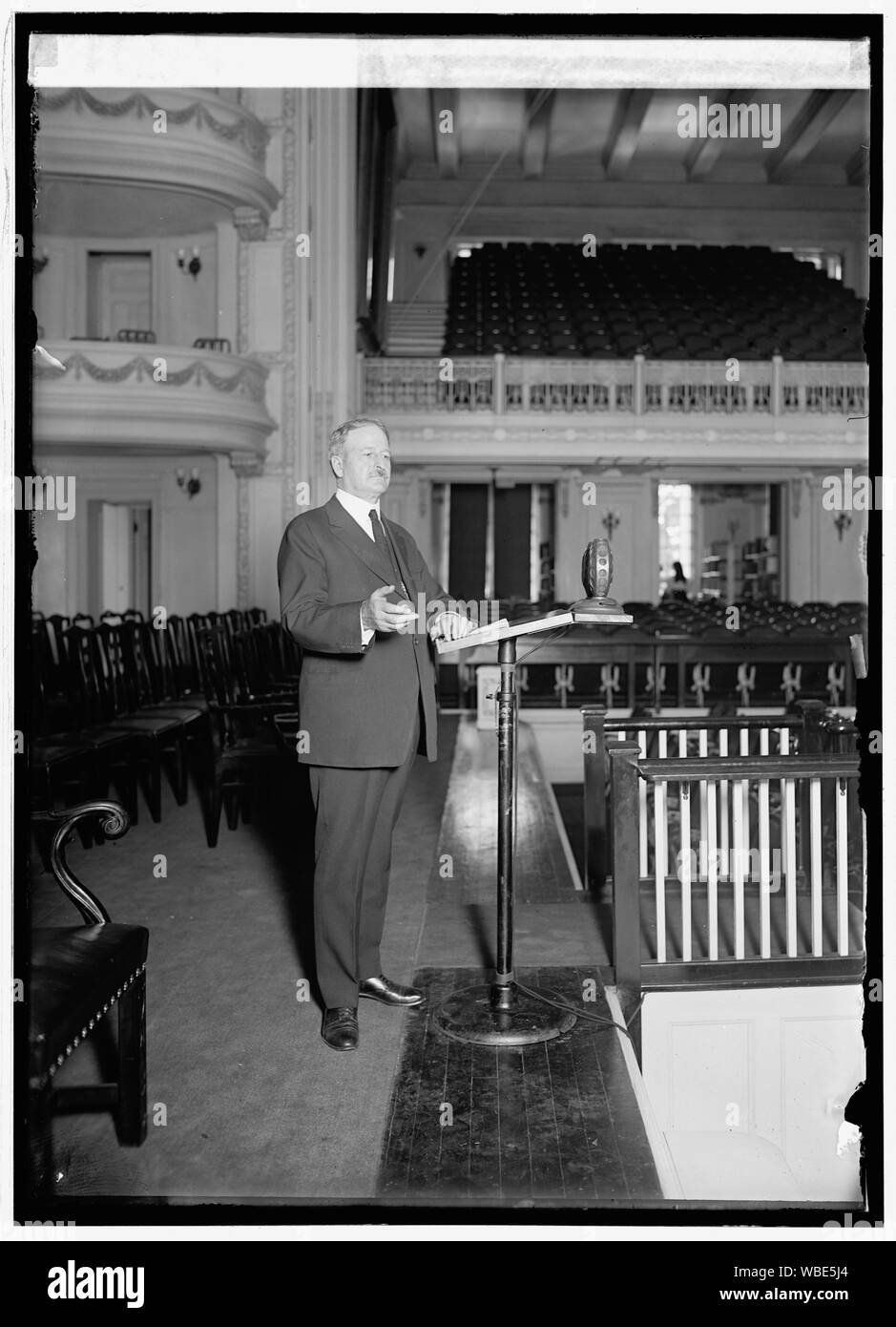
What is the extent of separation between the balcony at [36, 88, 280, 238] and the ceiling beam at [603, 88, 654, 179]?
8.16 metres

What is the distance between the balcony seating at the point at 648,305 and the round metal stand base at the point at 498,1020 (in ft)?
39.6

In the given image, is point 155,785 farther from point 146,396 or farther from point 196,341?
point 196,341

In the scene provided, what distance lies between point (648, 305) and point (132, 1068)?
1698 centimetres

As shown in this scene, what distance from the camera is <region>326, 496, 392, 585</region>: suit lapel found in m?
2.61

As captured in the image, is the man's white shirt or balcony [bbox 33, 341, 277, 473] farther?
balcony [bbox 33, 341, 277, 473]

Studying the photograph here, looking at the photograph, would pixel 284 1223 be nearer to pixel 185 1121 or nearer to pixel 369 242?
pixel 185 1121

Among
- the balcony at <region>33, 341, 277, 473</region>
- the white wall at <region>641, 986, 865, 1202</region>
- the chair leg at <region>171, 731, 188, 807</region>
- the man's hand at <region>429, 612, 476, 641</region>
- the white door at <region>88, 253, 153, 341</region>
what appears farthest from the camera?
the white door at <region>88, 253, 153, 341</region>

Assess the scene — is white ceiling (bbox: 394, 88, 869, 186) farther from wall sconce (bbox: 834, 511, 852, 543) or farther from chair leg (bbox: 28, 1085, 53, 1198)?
chair leg (bbox: 28, 1085, 53, 1198)

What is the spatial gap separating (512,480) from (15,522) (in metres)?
16.1

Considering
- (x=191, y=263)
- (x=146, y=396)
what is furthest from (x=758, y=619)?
(x=191, y=263)

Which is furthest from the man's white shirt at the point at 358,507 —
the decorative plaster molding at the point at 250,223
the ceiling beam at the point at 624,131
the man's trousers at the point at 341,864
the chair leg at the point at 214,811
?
the ceiling beam at the point at 624,131

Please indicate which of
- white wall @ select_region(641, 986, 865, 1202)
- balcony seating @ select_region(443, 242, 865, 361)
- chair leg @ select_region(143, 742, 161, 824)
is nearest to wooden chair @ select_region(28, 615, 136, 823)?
chair leg @ select_region(143, 742, 161, 824)

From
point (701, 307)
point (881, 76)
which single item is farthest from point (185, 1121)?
point (701, 307)
